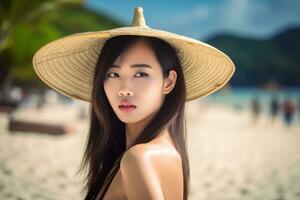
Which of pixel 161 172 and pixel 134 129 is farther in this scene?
pixel 134 129

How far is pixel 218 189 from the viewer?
18.4ft

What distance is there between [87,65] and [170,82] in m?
0.50

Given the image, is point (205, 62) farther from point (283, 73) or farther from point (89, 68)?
point (283, 73)

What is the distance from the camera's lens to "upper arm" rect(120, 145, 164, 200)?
5.14ft

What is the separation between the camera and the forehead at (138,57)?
6.02 ft

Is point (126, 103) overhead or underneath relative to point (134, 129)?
overhead

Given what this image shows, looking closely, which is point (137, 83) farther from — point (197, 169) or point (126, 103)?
point (197, 169)

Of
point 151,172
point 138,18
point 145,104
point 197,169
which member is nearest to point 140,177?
point 151,172

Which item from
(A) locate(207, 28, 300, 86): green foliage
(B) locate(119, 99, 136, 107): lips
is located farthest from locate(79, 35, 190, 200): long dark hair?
(A) locate(207, 28, 300, 86): green foliage

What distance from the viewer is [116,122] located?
6.82 ft

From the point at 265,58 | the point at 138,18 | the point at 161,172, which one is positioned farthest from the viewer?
the point at 265,58

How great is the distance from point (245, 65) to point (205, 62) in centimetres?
9640

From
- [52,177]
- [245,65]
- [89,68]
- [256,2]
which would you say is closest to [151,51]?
[89,68]

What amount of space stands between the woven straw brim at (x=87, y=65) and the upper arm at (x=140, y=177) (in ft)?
1.70
